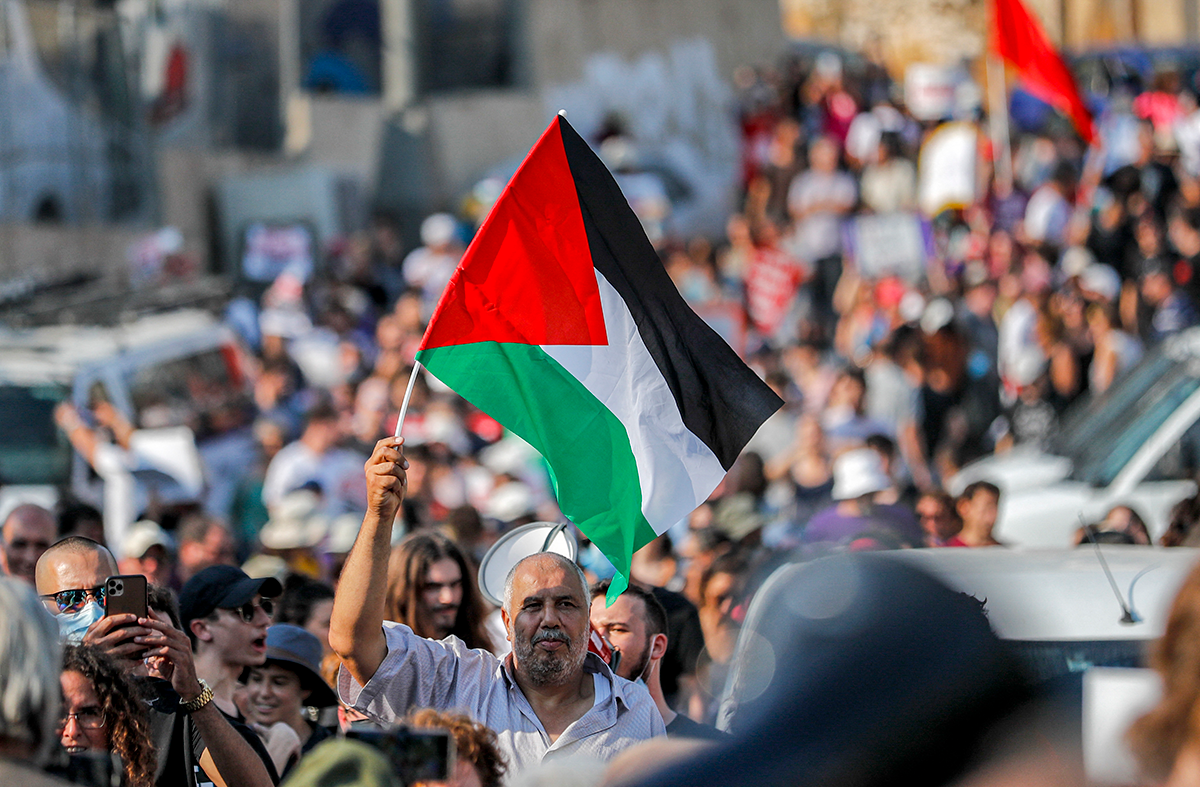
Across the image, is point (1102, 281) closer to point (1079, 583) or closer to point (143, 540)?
point (143, 540)

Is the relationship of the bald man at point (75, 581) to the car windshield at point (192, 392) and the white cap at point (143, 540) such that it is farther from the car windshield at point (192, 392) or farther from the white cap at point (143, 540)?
the car windshield at point (192, 392)

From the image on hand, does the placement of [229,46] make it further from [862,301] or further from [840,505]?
[840,505]

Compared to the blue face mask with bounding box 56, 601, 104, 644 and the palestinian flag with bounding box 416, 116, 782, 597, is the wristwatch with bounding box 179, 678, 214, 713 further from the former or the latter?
the palestinian flag with bounding box 416, 116, 782, 597

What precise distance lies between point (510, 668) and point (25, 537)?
2.49 m

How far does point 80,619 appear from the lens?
14.0 ft

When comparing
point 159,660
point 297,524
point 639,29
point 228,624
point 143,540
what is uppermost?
point 639,29

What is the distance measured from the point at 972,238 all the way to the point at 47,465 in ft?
29.2

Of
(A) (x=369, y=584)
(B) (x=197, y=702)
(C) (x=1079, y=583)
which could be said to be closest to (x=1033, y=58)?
(C) (x=1079, y=583)

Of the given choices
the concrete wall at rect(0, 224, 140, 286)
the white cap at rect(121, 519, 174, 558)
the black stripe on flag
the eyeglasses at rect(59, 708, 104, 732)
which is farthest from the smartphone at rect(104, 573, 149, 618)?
the concrete wall at rect(0, 224, 140, 286)

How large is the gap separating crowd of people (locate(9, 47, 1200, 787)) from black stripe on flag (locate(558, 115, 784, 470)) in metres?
0.64

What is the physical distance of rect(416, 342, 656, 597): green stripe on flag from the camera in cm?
496

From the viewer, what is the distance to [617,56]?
78.2 feet

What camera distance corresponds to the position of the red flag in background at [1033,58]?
14703 mm

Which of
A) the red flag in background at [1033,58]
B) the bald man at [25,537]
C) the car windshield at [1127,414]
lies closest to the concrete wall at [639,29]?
the red flag in background at [1033,58]
